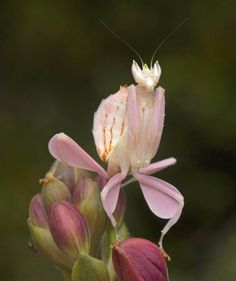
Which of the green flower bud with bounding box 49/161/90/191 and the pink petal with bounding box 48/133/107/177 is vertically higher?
the pink petal with bounding box 48/133/107/177

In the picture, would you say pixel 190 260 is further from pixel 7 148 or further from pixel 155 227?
pixel 7 148

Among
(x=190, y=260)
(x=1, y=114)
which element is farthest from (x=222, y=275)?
(x=1, y=114)

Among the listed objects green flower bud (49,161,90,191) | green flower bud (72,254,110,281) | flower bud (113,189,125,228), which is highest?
green flower bud (49,161,90,191)

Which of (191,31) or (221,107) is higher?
(191,31)

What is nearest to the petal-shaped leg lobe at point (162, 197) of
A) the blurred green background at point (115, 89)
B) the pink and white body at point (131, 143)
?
the pink and white body at point (131, 143)

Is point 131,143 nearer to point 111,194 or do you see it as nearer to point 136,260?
point 111,194

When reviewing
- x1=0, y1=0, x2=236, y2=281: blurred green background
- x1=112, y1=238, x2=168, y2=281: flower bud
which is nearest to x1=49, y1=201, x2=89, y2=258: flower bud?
x1=112, y1=238, x2=168, y2=281: flower bud

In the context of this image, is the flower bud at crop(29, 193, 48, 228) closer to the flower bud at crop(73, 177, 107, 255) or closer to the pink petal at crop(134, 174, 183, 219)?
the flower bud at crop(73, 177, 107, 255)
